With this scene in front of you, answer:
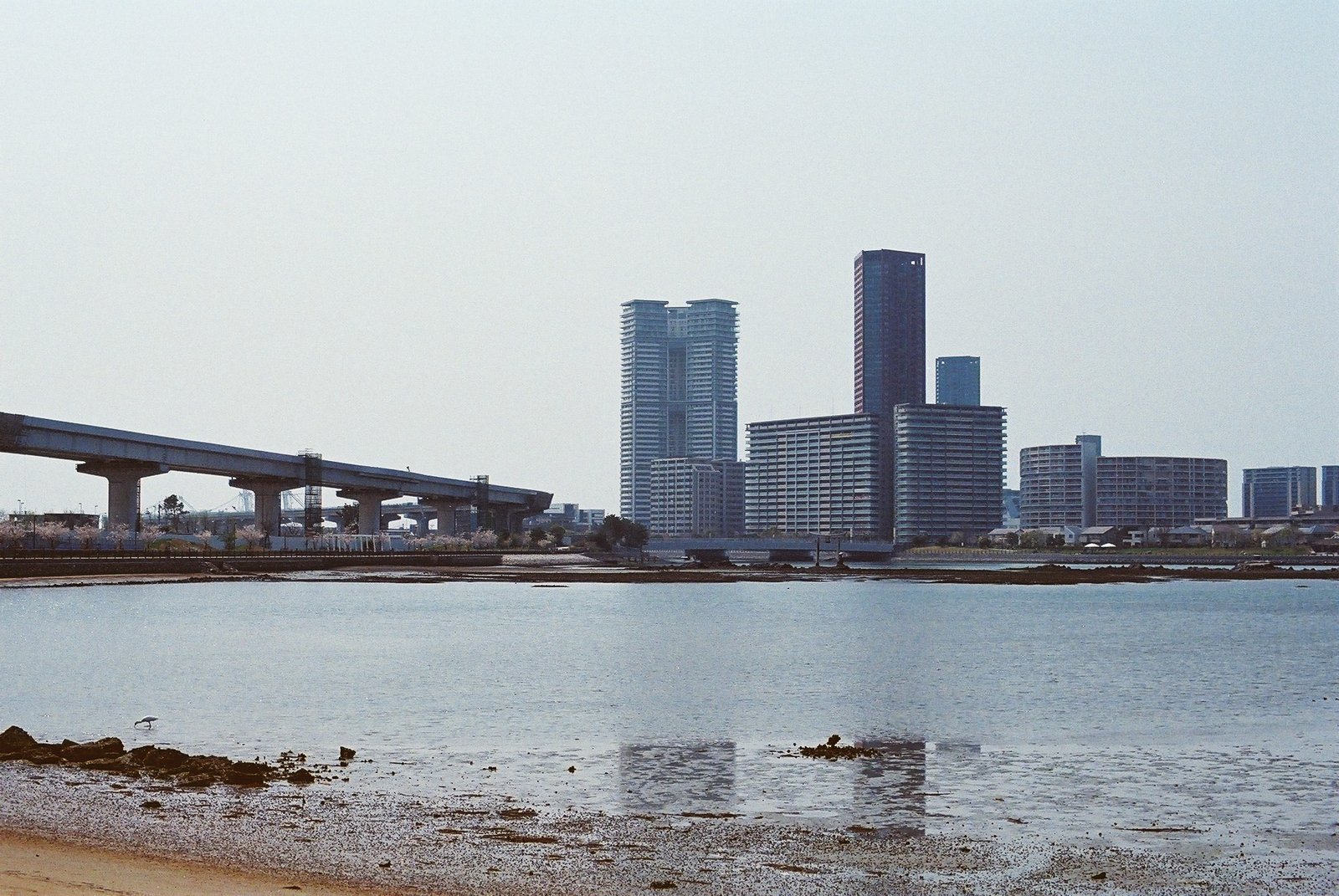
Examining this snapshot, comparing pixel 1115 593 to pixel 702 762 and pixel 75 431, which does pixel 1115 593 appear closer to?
pixel 75 431

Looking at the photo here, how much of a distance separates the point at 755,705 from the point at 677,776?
13249 mm

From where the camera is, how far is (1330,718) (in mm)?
37375

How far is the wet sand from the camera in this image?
1908cm

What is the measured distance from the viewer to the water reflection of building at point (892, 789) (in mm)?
23516

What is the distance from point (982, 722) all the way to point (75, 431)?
409 feet

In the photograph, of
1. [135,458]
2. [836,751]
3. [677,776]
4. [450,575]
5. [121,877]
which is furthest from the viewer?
[450,575]

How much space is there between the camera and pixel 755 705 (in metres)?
41.2

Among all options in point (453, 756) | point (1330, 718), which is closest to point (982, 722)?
point (1330, 718)

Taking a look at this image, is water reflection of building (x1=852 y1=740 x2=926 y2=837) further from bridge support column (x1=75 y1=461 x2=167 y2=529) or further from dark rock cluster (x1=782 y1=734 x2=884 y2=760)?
bridge support column (x1=75 y1=461 x2=167 y2=529)

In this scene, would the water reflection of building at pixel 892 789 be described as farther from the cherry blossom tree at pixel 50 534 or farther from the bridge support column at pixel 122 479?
the cherry blossom tree at pixel 50 534

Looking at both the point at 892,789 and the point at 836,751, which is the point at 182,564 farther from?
the point at 892,789

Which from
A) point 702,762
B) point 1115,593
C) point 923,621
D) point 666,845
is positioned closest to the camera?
point 666,845

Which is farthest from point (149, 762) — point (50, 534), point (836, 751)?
point (50, 534)

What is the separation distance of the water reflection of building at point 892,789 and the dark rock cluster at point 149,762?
10616mm
